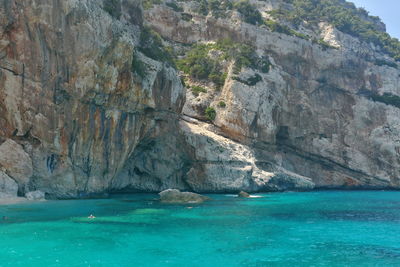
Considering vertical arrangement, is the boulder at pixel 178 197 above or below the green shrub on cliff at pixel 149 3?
below

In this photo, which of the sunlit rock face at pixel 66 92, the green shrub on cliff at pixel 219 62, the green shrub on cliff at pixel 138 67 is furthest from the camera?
the green shrub on cliff at pixel 219 62

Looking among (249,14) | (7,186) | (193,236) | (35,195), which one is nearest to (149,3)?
(249,14)

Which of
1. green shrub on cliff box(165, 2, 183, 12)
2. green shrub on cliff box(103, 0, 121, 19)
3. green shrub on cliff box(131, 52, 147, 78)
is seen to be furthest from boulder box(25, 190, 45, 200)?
green shrub on cliff box(165, 2, 183, 12)

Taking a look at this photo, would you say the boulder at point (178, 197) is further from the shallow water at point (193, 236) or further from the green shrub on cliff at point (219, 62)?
the green shrub on cliff at point (219, 62)

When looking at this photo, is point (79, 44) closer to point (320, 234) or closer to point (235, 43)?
point (320, 234)

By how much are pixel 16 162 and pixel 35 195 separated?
3.31 m

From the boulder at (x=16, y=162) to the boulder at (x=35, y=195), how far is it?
44.9 inches

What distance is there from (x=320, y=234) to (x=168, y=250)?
10.0 meters

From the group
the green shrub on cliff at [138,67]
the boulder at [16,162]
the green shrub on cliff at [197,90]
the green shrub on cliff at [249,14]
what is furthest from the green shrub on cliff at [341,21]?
the boulder at [16,162]

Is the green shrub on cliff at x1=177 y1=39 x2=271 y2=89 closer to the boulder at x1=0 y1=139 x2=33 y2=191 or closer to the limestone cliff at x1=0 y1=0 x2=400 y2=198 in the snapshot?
the limestone cliff at x1=0 y1=0 x2=400 y2=198

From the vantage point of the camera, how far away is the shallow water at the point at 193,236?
17.8 meters

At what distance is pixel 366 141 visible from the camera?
229 ft

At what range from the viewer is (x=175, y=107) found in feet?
168

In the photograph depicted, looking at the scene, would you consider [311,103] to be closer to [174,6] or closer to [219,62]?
[219,62]
